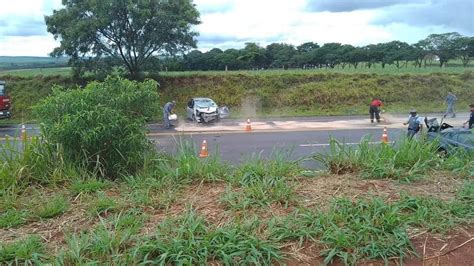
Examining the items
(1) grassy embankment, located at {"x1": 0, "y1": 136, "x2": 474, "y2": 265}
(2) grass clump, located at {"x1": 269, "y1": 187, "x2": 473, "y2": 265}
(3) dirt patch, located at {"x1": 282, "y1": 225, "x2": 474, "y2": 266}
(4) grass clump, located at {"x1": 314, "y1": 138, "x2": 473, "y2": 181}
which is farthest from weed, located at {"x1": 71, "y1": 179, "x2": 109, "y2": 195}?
(4) grass clump, located at {"x1": 314, "y1": 138, "x2": 473, "y2": 181}

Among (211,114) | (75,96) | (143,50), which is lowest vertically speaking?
(211,114)

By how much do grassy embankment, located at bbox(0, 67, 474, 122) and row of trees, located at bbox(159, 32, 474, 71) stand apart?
1092 centimetres

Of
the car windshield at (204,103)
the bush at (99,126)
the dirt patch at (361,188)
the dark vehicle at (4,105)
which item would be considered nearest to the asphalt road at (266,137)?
the dark vehicle at (4,105)

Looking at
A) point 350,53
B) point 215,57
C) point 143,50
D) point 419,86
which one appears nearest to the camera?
point 143,50

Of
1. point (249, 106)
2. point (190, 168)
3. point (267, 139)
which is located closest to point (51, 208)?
point (190, 168)

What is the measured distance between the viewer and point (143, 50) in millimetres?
26359


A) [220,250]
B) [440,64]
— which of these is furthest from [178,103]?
[440,64]

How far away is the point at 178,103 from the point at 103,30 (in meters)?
6.54

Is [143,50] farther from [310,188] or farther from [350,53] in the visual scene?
[350,53]

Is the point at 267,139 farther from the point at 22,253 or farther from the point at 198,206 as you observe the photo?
the point at 22,253

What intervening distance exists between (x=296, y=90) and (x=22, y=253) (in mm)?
29549

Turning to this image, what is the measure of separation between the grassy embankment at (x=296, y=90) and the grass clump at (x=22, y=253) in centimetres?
2506

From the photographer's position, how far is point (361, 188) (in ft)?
12.5

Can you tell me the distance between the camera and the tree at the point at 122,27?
966 inches
